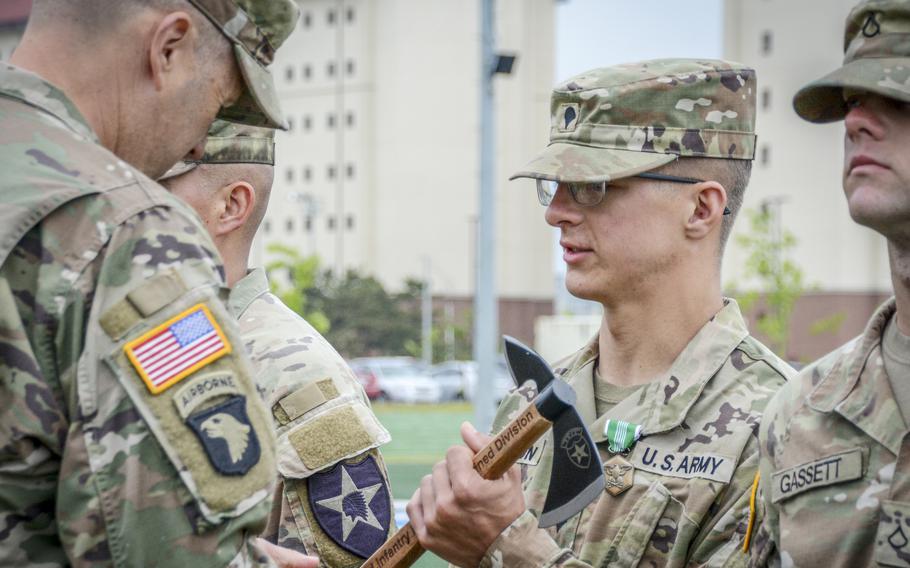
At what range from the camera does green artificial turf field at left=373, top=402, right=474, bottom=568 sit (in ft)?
43.1

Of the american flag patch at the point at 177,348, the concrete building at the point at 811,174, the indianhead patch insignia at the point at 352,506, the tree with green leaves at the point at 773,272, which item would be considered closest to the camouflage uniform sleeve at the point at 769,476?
the indianhead patch insignia at the point at 352,506

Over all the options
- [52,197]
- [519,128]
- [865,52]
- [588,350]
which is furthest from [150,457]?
[519,128]

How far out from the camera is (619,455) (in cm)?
279

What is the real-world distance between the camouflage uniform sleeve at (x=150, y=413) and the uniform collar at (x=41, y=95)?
8.3 inches

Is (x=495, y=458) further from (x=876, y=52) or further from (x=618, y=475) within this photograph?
(x=876, y=52)

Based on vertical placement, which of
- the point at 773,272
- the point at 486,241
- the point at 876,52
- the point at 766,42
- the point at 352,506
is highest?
the point at 766,42

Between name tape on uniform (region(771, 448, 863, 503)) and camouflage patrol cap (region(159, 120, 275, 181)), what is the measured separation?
1882 mm

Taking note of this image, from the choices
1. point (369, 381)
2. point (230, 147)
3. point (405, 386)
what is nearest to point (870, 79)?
point (230, 147)

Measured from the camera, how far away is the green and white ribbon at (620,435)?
278cm

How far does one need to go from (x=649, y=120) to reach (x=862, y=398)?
1006 millimetres

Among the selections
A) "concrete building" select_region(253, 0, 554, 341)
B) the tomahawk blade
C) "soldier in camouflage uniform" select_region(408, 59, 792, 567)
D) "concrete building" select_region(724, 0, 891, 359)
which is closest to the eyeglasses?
"soldier in camouflage uniform" select_region(408, 59, 792, 567)

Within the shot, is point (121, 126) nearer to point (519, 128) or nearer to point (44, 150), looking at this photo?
point (44, 150)

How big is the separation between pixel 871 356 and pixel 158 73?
150 centimetres

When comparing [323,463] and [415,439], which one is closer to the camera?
[323,463]
